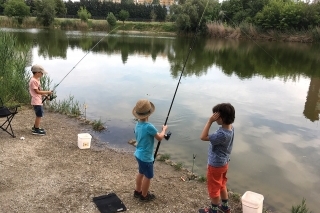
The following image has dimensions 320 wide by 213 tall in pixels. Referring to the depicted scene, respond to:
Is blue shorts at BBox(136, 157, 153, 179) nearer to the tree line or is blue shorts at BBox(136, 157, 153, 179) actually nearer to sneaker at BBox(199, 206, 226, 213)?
sneaker at BBox(199, 206, 226, 213)

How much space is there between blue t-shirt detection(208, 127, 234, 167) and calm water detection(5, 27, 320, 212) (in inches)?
70.3

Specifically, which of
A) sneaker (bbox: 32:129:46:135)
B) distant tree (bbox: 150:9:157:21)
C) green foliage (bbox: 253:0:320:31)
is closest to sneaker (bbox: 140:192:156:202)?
sneaker (bbox: 32:129:46:135)

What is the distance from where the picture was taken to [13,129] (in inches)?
231

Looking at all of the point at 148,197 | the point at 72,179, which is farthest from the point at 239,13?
the point at 148,197

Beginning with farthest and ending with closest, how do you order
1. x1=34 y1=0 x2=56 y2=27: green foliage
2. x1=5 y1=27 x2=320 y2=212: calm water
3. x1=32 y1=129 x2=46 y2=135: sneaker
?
x1=34 y1=0 x2=56 y2=27: green foliage, x1=32 y1=129 x2=46 y2=135: sneaker, x1=5 y1=27 x2=320 y2=212: calm water

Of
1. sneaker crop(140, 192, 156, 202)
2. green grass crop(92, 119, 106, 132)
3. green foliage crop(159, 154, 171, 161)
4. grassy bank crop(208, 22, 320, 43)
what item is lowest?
green grass crop(92, 119, 106, 132)

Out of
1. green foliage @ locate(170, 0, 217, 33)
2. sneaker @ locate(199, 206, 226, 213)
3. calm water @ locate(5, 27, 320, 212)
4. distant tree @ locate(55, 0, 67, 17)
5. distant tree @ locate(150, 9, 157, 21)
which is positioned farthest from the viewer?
distant tree @ locate(150, 9, 157, 21)

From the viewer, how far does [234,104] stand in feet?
32.2

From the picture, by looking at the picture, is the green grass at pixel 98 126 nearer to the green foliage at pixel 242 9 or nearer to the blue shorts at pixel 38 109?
the blue shorts at pixel 38 109

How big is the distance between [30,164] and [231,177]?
10.6ft

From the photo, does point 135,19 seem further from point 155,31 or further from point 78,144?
point 78,144

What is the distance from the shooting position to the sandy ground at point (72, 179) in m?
3.60

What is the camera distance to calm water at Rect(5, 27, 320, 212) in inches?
214

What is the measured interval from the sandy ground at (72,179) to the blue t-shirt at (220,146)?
0.84 metres
